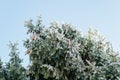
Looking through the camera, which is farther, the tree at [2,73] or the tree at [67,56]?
the tree at [2,73]

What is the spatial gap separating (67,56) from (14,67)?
5.54 metres

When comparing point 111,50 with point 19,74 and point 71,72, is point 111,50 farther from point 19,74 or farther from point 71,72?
point 19,74

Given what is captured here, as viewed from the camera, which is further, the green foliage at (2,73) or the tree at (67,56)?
the green foliage at (2,73)

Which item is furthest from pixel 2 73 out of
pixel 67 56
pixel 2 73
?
pixel 67 56

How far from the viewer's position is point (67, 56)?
685 inches

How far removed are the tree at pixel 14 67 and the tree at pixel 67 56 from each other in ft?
6.71

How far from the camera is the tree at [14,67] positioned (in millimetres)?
20438

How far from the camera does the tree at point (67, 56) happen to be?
17297 millimetres

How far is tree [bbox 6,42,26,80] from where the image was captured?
2044 cm

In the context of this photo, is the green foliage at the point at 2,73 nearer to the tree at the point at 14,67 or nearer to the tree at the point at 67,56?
the tree at the point at 14,67

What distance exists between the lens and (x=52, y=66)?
1747 centimetres

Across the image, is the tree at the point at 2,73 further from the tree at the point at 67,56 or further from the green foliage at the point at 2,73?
the tree at the point at 67,56

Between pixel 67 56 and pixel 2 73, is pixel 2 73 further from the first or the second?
pixel 67 56

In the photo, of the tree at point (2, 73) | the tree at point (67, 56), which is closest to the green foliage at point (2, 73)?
the tree at point (2, 73)
